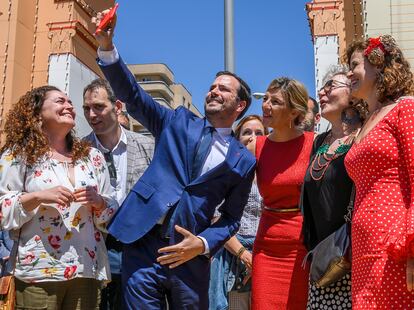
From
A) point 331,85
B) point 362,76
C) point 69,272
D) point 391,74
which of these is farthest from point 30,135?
point 391,74

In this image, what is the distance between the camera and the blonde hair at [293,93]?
155 inches

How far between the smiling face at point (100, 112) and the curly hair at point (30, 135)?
1.86 ft

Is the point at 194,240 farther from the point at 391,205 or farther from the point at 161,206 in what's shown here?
the point at 391,205

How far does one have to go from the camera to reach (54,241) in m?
3.47

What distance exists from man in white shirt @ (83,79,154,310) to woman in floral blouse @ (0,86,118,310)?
37 cm

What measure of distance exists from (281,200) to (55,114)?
1470 mm

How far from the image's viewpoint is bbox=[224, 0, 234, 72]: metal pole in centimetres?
688

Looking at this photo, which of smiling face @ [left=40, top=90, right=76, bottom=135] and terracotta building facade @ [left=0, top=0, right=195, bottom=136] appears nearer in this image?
smiling face @ [left=40, top=90, right=76, bottom=135]

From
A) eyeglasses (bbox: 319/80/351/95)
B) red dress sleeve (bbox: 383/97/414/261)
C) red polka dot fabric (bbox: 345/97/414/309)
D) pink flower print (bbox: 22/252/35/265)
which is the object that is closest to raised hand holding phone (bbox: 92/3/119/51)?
pink flower print (bbox: 22/252/35/265)

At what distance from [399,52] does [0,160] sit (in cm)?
228

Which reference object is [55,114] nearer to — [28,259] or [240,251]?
[28,259]

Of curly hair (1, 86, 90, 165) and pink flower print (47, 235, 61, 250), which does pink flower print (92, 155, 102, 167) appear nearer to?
curly hair (1, 86, 90, 165)

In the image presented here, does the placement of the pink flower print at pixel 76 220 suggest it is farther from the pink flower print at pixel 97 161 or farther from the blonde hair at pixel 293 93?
the blonde hair at pixel 293 93

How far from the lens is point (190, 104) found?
78000 mm
